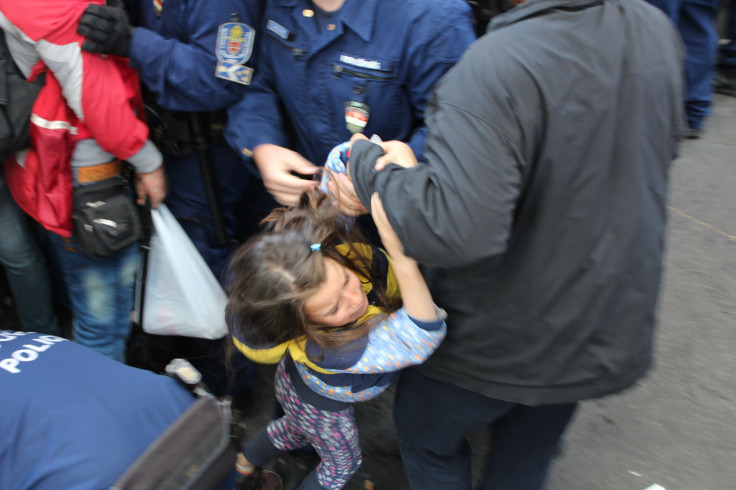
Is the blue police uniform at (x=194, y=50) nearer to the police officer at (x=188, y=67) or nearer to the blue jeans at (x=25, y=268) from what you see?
the police officer at (x=188, y=67)

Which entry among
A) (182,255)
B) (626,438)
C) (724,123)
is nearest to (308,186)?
(182,255)

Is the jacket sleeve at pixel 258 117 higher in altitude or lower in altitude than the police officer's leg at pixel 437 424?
higher

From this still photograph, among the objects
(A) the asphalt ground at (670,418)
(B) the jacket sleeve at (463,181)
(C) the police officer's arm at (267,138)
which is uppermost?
(B) the jacket sleeve at (463,181)

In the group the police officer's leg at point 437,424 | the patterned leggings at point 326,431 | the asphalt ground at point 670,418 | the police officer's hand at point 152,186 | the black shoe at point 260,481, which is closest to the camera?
the police officer's leg at point 437,424

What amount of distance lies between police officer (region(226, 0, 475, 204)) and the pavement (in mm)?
1179

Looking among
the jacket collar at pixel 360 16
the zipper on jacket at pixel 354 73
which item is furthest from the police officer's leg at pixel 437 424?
the jacket collar at pixel 360 16

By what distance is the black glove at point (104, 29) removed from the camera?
1.76m

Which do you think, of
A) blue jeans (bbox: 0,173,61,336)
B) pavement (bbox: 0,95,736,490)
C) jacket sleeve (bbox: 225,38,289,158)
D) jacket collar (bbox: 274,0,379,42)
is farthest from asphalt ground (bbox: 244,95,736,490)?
jacket collar (bbox: 274,0,379,42)

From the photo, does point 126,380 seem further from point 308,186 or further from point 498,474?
point 498,474

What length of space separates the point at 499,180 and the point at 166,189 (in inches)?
53.6

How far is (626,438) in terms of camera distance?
248cm

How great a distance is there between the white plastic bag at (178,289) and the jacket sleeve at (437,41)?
871 mm

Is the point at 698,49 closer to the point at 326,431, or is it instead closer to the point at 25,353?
the point at 326,431

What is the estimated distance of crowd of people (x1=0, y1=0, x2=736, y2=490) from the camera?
1174mm
